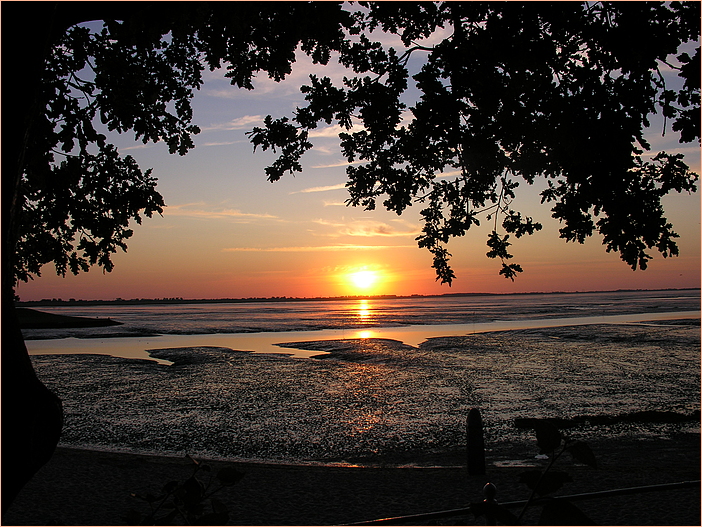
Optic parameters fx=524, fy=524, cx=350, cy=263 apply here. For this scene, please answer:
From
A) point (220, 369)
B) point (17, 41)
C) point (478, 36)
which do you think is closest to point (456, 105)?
point (478, 36)

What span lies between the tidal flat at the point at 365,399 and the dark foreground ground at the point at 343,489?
3.08ft

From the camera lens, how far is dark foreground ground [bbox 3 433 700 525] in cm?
591

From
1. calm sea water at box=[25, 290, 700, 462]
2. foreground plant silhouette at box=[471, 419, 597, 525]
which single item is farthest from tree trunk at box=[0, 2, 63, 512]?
calm sea water at box=[25, 290, 700, 462]

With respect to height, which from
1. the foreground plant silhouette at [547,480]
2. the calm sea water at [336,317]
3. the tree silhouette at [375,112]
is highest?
the tree silhouette at [375,112]

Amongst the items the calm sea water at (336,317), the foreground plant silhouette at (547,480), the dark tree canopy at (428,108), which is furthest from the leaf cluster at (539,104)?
the calm sea water at (336,317)

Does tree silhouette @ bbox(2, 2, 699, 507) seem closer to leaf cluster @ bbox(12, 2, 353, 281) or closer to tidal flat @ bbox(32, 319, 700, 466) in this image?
leaf cluster @ bbox(12, 2, 353, 281)

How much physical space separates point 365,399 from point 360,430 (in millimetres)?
3183

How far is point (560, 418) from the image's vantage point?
1149cm

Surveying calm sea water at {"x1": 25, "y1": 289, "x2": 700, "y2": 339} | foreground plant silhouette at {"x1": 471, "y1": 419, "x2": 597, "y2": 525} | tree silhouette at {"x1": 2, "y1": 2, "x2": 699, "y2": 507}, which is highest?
tree silhouette at {"x1": 2, "y1": 2, "x2": 699, "y2": 507}

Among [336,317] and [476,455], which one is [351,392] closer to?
[476,455]

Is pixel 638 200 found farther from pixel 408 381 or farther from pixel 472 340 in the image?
pixel 472 340

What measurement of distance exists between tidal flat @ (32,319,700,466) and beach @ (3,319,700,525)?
63 mm

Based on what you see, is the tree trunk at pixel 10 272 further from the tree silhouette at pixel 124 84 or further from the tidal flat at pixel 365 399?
the tidal flat at pixel 365 399

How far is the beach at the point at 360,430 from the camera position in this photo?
20.9ft
